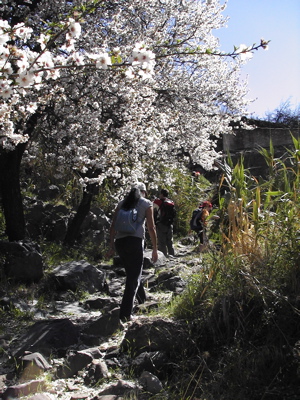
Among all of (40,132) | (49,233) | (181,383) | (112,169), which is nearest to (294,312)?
(181,383)

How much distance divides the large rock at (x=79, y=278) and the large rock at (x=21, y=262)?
10.8 inches

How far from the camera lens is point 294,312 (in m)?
3.54

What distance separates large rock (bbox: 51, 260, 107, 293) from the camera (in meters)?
7.00

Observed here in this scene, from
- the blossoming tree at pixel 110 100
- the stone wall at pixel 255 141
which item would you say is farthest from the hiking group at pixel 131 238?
the stone wall at pixel 255 141

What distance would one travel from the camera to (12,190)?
810 centimetres

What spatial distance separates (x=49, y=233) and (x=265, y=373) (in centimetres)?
771

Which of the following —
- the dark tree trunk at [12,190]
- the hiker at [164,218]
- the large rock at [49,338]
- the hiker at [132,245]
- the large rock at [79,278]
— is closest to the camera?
the large rock at [49,338]

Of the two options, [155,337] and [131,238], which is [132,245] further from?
[155,337]

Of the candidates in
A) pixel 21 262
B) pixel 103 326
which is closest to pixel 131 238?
pixel 103 326

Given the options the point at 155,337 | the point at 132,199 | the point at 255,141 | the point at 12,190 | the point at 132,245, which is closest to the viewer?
the point at 155,337

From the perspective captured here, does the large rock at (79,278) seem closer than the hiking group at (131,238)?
No

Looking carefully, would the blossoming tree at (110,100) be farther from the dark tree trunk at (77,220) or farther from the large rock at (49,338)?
the large rock at (49,338)

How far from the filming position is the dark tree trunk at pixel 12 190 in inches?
314

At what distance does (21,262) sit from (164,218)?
394 centimetres
